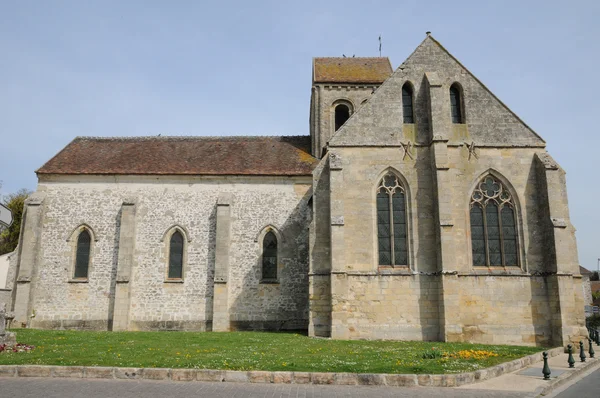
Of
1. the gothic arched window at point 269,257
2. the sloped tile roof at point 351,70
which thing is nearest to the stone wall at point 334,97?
the sloped tile roof at point 351,70

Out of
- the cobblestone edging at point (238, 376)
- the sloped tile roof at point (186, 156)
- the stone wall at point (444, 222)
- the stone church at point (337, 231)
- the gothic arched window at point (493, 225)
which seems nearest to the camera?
the cobblestone edging at point (238, 376)

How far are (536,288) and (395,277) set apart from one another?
5.78 m

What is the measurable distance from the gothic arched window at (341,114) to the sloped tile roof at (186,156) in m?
2.17

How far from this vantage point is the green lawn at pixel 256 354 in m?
11.2

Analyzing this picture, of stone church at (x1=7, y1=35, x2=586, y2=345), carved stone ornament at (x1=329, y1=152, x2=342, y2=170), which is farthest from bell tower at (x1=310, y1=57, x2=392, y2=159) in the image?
carved stone ornament at (x1=329, y1=152, x2=342, y2=170)

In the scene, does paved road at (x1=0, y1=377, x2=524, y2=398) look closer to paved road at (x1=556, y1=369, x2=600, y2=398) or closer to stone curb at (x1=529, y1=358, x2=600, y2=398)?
stone curb at (x1=529, y1=358, x2=600, y2=398)

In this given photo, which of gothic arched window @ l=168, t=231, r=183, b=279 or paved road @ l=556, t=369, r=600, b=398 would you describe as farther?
gothic arched window @ l=168, t=231, r=183, b=279

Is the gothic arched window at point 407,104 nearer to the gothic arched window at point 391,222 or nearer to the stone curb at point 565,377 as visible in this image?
the gothic arched window at point 391,222

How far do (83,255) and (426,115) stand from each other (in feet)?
61.4

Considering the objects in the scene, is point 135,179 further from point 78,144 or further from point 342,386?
point 342,386

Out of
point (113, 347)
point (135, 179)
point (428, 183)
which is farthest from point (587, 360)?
point (135, 179)

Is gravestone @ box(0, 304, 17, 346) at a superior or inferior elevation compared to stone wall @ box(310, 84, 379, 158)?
inferior

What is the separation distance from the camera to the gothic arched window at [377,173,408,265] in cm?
1970

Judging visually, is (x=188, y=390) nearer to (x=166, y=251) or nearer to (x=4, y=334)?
(x=4, y=334)
